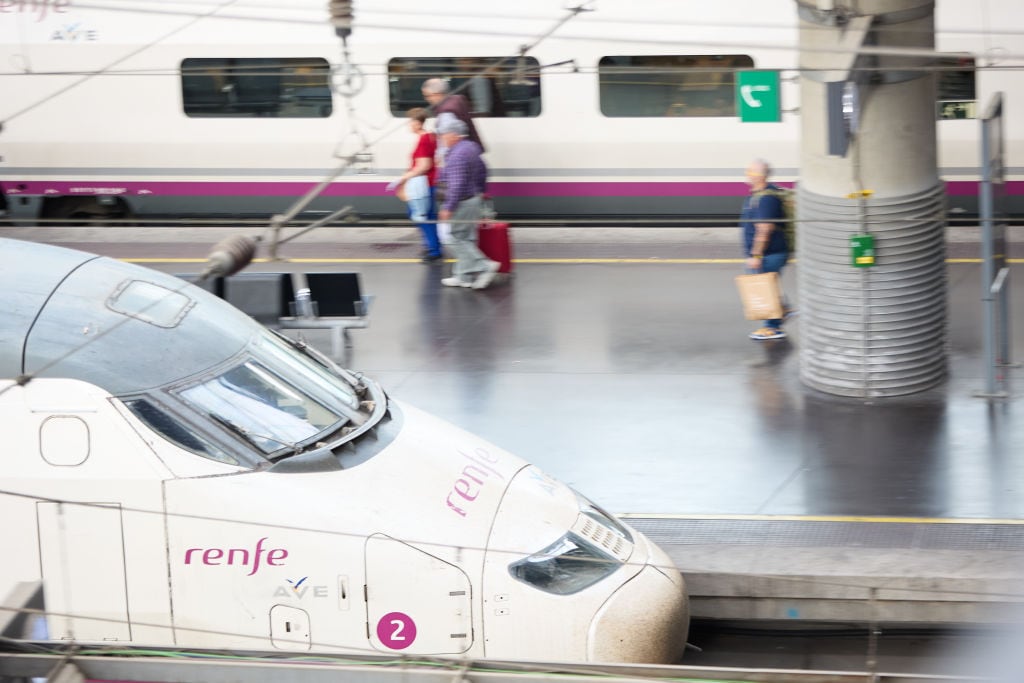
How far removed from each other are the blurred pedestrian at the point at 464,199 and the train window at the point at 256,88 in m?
2.91

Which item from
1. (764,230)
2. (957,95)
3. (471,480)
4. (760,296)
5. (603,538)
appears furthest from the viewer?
(957,95)

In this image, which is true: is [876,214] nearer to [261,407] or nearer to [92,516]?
[261,407]

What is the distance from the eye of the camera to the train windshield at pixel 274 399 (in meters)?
7.00

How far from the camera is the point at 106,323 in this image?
23.4ft

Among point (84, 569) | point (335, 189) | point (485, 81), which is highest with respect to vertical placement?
point (485, 81)

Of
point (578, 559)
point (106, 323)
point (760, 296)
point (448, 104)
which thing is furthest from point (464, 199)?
point (578, 559)

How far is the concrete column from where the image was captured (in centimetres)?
1141

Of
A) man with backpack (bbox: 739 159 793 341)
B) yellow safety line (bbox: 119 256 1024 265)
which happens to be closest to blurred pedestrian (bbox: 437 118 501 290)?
yellow safety line (bbox: 119 256 1024 265)

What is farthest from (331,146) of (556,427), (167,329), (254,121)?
(167,329)

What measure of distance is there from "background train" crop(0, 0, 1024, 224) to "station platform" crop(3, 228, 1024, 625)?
83cm

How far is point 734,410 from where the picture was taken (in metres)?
11.7

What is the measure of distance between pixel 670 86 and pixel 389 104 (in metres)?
3.34

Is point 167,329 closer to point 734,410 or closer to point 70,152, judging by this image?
point 734,410

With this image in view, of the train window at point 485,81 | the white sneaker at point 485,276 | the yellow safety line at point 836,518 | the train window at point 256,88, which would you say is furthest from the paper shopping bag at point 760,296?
the train window at point 256,88
